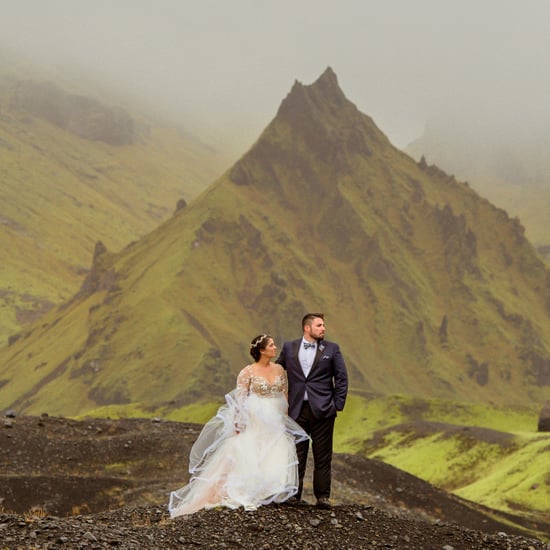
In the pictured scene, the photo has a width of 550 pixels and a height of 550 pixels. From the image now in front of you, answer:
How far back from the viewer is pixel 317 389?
14.7 m

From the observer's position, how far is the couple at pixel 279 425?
14719 millimetres

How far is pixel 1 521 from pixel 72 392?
137320 mm

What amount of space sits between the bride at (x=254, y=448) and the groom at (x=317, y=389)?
265 millimetres

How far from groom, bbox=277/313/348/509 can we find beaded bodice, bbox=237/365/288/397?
20cm

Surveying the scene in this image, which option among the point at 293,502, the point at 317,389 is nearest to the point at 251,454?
the point at 293,502

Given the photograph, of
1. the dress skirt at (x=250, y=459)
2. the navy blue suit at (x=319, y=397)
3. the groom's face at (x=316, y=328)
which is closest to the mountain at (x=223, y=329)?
the dress skirt at (x=250, y=459)

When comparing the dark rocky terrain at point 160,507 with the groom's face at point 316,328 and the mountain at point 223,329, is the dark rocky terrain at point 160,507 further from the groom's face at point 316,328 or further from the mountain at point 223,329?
the mountain at point 223,329

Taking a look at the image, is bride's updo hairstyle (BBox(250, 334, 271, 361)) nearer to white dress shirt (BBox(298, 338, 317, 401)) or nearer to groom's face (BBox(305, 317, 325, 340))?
white dress shirt (BBox(298, 338, 317, 401))

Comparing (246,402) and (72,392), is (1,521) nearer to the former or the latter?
(246,402)

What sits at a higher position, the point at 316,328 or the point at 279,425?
the point at 316,328

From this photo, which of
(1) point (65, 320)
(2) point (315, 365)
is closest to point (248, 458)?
(2) point (315, 365)

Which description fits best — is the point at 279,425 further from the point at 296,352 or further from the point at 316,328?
the point at 316,328

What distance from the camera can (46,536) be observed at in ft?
40.6

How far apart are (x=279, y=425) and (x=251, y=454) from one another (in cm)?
83
